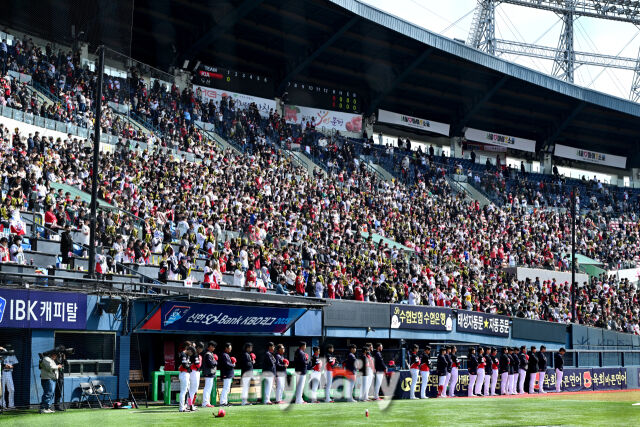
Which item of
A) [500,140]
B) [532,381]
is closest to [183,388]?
[532,381]

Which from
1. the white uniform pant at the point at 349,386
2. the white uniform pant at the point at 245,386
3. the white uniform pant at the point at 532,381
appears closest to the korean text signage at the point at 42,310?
the white uniform pant at the point at 245,386

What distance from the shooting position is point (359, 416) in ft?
56.4

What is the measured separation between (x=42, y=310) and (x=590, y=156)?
52399 millimetres

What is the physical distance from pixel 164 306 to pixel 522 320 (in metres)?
19.0

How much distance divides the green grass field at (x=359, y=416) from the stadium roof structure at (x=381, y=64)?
987 inches

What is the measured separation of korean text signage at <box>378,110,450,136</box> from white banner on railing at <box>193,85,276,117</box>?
28.2 feet

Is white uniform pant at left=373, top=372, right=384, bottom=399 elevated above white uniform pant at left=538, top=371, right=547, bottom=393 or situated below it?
above

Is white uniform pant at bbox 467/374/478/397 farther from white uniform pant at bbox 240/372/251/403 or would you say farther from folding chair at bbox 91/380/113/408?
folding chair at bbox 91/380/113/408

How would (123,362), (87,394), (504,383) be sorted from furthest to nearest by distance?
(504,383) → (123,362) → (87,394)

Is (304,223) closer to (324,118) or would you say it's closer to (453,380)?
(453,380)

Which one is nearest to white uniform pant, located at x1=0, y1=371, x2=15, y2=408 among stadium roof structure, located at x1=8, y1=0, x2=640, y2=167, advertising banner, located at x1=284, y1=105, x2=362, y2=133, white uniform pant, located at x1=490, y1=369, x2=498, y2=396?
white uniform pant, located at x1=490, y1=369, x2=498, y2=396

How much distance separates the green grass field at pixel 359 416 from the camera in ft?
50.9

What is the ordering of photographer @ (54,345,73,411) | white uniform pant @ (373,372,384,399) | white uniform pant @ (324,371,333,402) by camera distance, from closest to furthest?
photographer @ (54,345,73,411) < white uniform pant @ (324,371,333,402) < white uniform pant @ (373,372,384,399)

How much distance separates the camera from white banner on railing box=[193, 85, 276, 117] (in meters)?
45.2
